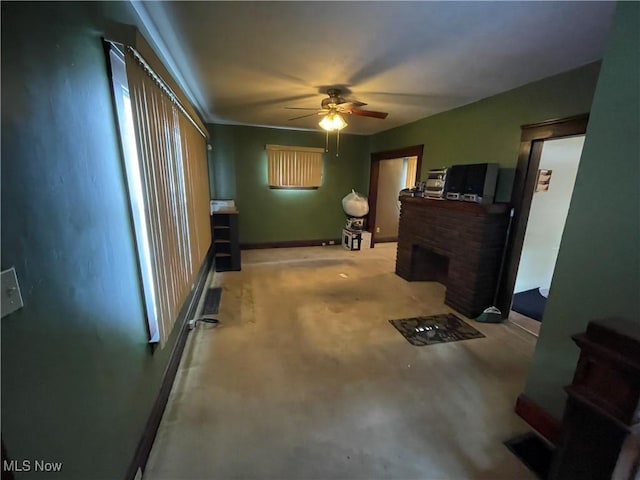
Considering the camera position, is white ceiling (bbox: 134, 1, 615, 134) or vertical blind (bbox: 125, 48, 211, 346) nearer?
vertical blind (bbox: 125, 48, 211, 346)

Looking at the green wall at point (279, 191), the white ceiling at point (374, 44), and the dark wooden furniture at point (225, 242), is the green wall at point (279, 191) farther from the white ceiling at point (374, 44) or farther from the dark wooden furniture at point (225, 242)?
the white ceiling at point (374, 44)

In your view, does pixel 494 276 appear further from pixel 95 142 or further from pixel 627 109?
pixel 95 142

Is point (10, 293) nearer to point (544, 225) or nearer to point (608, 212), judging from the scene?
point (608, 212)

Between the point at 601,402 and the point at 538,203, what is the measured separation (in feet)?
9.44

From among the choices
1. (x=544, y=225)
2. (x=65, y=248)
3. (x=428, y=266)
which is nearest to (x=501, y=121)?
(x=544, y=225)

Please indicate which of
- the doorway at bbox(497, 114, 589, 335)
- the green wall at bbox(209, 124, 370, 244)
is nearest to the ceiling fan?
the doorway at bbox(497, 114, 589, 335)

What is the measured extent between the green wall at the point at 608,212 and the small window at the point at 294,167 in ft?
14.2

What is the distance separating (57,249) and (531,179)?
339cm

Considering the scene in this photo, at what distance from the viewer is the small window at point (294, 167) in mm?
5051

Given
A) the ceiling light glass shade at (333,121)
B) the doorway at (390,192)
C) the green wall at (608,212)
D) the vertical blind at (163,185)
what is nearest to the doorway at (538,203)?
the green wall at (608,212)

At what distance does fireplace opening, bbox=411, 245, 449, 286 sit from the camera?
3.89 metres

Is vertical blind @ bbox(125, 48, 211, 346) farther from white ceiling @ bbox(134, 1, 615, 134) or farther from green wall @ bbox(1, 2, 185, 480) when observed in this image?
white ceiling @ bbox(134, 1, 615, 134)

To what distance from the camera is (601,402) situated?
93cm

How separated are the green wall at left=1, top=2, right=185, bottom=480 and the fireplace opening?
11.3ft
